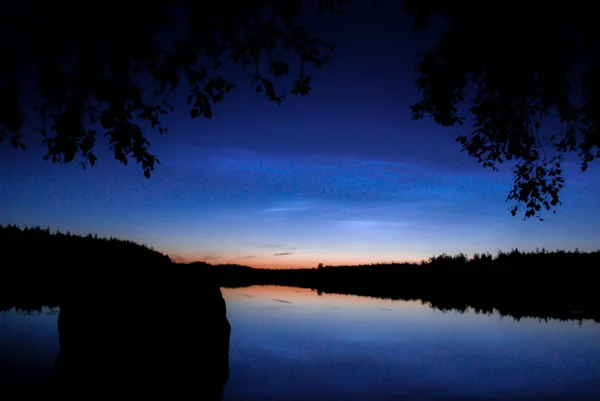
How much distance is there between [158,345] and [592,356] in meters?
13.8

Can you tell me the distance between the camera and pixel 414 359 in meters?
15.1

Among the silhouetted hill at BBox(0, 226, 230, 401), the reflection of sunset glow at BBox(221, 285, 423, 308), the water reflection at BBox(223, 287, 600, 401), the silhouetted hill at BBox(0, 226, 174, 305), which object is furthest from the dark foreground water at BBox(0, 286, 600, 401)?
the reflection of sunset glow at BBox(221, 285, 423, 308)

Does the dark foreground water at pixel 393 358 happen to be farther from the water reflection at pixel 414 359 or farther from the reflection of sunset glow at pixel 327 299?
the reflection of sunset glow at pixel 327 299

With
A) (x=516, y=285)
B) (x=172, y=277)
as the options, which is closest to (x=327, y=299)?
(x=516, y=285)

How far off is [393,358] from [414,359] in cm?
68

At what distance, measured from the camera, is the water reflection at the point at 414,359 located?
11.2 m

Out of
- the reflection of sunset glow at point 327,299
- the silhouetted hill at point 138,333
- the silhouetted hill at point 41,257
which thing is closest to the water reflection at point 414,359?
the silhouetted hill at point 138,333

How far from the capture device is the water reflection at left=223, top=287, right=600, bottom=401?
11.2 m

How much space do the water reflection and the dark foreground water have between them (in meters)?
0.03

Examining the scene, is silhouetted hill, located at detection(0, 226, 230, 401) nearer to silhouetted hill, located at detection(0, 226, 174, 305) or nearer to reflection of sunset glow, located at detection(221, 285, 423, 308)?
silhouetted hill, located at detection(0, 226, 174, 305)

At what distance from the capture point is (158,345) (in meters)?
10.7

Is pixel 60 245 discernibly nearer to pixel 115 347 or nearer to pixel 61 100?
pixel 115 347

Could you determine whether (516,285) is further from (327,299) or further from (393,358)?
(393,358)

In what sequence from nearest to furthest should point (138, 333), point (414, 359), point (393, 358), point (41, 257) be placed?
point (138, 333) → point (414, 359) → point (393, 358) → point (41, 257)
